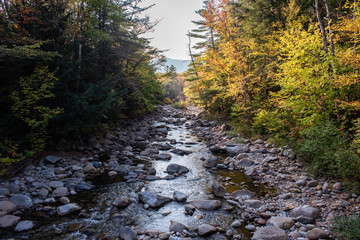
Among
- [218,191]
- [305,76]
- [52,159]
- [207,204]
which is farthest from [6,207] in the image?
[305,76]

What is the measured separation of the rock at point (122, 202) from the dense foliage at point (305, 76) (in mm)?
6390

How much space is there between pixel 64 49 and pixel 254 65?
474 inches

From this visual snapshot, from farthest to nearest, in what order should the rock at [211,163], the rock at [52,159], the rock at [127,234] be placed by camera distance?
the rock at [211,163]
the rock at [52,159]
the rock at [127,234]

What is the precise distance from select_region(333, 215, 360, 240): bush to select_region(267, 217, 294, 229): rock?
2.77 ft

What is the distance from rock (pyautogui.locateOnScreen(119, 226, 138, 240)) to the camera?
4.26 metres

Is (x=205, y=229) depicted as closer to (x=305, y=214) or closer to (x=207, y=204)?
(x=207, y=204)

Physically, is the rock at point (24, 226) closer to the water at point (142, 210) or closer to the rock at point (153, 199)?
the water at point (142, 210)

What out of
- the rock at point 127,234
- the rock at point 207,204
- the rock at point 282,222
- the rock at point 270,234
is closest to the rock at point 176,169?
the rock at point 207,204

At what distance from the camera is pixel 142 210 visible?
5.52m

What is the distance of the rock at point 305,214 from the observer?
4.54m

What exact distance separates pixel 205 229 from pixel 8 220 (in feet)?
15.9

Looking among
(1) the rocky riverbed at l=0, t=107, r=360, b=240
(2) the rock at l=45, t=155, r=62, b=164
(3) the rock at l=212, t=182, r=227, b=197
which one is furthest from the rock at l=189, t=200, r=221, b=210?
(2) the rock at l=45, t=155, r=62, b=164

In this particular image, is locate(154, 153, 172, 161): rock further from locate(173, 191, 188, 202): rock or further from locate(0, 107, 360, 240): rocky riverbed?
locate(173, 191, 188, 202): rock

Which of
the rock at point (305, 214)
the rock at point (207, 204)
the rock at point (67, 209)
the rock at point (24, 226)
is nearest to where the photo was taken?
the rock at point (24, 226)
